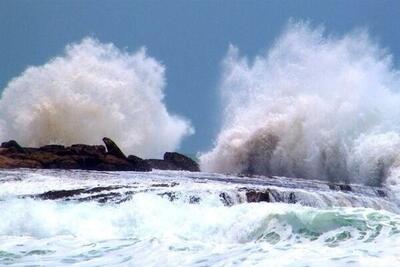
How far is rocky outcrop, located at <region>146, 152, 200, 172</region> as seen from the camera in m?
25.6

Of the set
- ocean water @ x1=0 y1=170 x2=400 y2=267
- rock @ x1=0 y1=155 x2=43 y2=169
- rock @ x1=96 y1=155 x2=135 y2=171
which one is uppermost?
rock @ x1=96 y1=155 x2=135 y2=171

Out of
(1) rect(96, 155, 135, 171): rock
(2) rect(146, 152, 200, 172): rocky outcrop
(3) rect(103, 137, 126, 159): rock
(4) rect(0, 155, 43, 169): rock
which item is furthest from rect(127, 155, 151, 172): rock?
(2) rect(146, 152, 200, 172): rocky outcrop

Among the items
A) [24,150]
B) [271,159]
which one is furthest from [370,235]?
[271,159]

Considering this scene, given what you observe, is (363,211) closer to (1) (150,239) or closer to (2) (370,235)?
(2) (370,235)

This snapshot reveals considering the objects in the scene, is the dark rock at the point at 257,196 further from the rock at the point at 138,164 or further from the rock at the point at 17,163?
the rock at the point at 138,164

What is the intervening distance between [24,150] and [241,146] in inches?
483

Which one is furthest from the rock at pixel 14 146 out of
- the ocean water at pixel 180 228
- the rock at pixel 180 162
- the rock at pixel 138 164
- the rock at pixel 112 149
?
the ocean water at pixel 180 228

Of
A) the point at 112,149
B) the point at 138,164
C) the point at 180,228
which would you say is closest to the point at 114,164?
the point at 138,164

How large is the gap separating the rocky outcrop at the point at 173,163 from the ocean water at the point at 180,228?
14.0m

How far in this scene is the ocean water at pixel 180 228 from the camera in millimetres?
5777

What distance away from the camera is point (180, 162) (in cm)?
2652

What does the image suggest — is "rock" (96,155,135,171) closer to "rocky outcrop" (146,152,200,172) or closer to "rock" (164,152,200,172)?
"rocky outcrop" (146,152,200,172)

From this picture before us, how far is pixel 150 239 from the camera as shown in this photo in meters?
6.75

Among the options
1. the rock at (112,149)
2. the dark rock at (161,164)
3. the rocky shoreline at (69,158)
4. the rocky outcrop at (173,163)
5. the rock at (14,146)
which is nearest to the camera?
the rocky shoreline at (69,158)
